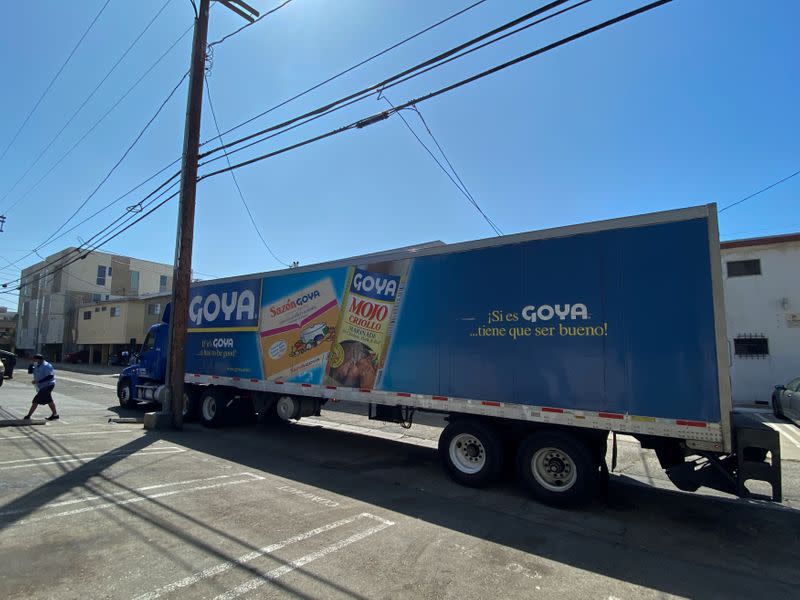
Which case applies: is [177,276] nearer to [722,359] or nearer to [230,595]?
[230,595]

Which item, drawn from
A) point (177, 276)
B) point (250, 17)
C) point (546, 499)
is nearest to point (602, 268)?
point (546, 499)

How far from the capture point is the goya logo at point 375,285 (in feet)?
25.7

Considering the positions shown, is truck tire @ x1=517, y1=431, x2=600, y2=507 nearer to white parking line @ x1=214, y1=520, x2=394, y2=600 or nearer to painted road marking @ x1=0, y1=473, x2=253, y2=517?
white parking line @ x1=214, y1=520, x2=394, y2=600

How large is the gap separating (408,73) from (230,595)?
7.38m

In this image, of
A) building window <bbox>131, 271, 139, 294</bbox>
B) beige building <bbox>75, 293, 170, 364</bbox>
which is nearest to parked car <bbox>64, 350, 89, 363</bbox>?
beige building <bbox>75, 293, 170, 364</bbox>

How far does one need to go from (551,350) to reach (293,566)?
3980 mm

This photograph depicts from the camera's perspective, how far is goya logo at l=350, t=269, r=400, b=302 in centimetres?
782

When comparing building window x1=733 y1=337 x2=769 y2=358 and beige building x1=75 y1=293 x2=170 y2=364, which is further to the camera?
beige building x1=75 y1=293 x2=170 y2=364

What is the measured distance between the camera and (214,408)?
37.2 feet

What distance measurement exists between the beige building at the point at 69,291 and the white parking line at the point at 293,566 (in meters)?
Answer: 51.7

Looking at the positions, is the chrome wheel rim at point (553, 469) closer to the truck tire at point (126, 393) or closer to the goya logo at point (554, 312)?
the goya logo at point (554, 312)

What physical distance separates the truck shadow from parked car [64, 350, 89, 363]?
1933 inches

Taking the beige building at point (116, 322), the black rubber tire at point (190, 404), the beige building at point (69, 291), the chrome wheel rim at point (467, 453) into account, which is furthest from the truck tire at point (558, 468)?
the beige building at point (69, 291)

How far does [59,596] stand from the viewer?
3.34 m
